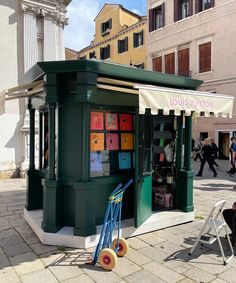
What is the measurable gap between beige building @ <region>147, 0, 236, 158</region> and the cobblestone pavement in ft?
43.9

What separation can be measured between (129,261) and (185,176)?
2275mm

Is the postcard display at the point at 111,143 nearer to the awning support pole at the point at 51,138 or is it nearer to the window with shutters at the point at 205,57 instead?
the awning support pole at the point at 51,138

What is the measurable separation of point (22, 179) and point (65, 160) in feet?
19.7

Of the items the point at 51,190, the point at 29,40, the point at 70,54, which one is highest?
the point at 70,54

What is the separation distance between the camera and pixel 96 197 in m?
4.57

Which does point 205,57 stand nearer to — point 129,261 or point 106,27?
point 106,27

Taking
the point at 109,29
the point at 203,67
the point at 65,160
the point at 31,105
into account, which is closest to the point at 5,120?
the point at 31,105

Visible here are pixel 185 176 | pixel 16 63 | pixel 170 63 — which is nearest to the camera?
pixel 185 176

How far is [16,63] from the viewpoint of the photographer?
34.1 feet

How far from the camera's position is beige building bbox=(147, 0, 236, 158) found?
17.1 metres

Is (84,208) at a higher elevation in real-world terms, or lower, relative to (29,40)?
lower

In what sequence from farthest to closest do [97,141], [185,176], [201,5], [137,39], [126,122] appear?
[137,39] → [201,5] → [185,176] → [126,122] → [97,141]

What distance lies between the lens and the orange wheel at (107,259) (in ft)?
→ 11.8

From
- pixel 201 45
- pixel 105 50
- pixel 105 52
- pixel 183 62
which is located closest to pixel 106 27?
pixel 105 50
